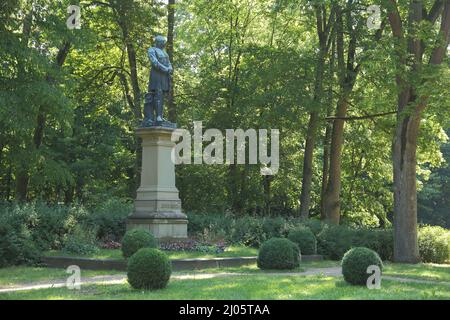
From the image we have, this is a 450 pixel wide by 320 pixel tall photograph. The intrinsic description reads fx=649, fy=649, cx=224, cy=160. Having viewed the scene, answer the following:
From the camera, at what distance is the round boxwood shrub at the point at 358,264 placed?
12.9 metres

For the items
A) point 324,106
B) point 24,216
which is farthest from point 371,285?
point 324,106

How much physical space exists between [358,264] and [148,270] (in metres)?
4.20

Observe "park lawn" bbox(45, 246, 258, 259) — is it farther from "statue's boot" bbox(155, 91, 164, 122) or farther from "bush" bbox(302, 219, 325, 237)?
"statue's boot" bbox(155, 91, 164, 122)

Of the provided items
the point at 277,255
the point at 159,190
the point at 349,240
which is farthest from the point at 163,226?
the point at 349,240

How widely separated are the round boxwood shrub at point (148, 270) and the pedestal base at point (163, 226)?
767 centimetres

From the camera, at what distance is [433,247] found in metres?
25.2

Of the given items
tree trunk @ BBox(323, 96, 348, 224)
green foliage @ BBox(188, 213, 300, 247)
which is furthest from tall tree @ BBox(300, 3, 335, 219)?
green foliage @ BBox(188, 213, 300, 247)

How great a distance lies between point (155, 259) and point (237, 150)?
2139 centimetres

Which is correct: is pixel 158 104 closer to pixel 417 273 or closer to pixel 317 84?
pixel 317 84

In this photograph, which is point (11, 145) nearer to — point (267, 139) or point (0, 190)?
point (0, 190)

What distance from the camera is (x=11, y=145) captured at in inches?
1061

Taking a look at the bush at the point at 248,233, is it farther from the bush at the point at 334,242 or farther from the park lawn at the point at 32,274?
the park lawn at the point at 32,274

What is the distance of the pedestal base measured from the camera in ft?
64.7

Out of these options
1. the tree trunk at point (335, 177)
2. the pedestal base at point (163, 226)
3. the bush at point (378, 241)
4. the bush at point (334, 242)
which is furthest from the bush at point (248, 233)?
the tree trunk at point (335, 177)
